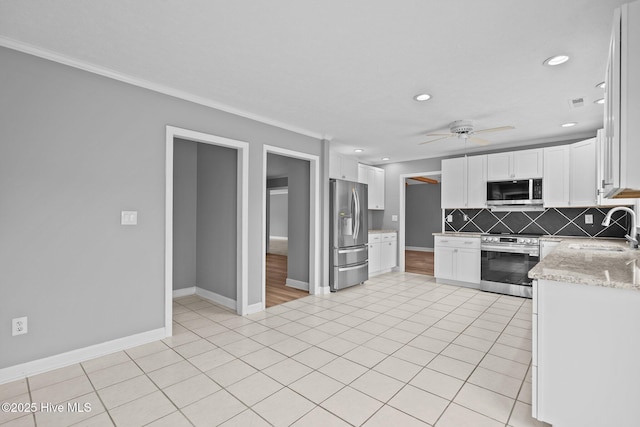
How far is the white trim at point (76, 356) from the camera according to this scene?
7.58ft

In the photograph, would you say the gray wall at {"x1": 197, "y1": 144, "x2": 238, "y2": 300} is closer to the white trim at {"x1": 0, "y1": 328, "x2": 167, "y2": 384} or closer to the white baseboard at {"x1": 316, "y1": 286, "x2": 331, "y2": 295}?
the white trim at {"x1": 0, "y1": 328, "x2": 167, "y2": 384}

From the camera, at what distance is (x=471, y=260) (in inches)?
205

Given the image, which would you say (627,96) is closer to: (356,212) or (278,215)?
(356,212)

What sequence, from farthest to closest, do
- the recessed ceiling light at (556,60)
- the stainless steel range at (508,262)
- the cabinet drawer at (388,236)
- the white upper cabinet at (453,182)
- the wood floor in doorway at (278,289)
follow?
the cabinet drawer at (388,236)
the white upper cabinet at (453,182)
the stainless steel range at (508,262)
the wood floor in doorway at (278,289)
the recessed ceiling light at (556,60)

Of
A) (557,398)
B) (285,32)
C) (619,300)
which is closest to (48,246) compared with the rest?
(285,32)

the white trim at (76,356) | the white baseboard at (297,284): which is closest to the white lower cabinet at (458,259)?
the white baseboard at (297,284)

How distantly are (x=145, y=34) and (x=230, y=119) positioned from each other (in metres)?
1.48

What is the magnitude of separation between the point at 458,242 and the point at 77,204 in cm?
525

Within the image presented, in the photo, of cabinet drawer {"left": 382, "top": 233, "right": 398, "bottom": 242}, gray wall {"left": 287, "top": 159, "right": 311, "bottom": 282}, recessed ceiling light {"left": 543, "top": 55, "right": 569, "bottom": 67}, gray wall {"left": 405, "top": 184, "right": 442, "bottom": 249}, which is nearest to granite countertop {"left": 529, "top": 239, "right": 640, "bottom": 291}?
recessed ceiling light {"left": 543, "top": 55, "right": 569, "bottom": 67}

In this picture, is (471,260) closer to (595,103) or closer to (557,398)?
(595,103)

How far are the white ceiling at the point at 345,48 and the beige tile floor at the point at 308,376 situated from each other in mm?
2504

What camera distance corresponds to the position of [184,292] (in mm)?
4648

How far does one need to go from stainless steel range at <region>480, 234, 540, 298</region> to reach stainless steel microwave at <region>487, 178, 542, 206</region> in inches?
23.3

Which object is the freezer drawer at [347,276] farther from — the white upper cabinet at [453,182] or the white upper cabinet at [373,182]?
the white upper cabinet at [453,182]
